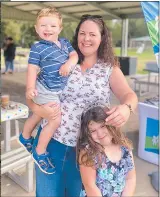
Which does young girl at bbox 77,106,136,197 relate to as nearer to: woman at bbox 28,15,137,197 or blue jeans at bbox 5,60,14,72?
woman at bbox 28,15,137,197

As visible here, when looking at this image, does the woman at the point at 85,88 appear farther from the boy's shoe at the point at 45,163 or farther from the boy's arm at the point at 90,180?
the boy's arm at the point at 90,180

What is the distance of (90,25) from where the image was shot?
1268 millimetres

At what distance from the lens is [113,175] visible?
4.28ft

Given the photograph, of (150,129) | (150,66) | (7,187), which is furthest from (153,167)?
(150,66)

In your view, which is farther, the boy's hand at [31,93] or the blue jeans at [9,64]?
the blue jeans at [9,64]

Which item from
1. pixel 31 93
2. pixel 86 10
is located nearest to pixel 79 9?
pixel 86 10

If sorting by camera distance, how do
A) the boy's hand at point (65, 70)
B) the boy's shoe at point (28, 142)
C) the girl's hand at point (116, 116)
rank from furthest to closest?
the boy's shoe at point (28, 142) → the boy's hand at point (65, 70) → the girl's hand at point (116, 116)

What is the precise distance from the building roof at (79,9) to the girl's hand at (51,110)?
28.1 ft

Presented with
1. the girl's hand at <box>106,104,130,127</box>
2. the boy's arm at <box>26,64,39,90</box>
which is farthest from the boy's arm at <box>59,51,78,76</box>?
the girl's hand at <box>106,104,130,127</box>

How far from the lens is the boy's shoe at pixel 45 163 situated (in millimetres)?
1354

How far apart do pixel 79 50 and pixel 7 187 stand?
1.90m

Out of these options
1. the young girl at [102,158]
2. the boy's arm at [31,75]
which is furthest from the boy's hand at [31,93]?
the young girl at [102,158]

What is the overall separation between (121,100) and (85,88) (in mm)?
170

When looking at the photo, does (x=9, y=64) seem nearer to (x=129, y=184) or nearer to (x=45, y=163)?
(x=45, y=163)
